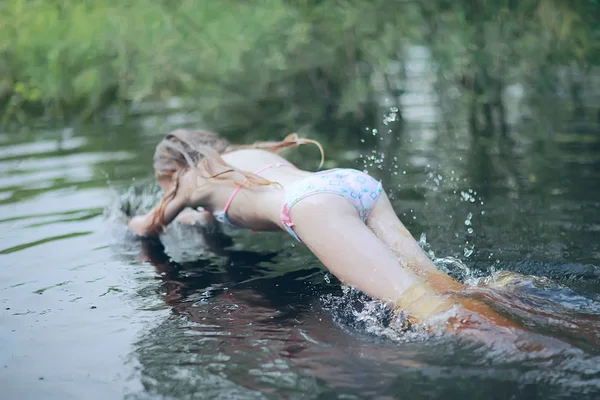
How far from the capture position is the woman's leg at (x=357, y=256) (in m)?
3.88

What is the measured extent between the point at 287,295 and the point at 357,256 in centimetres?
82

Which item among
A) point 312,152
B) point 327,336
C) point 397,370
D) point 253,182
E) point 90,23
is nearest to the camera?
point 397,370

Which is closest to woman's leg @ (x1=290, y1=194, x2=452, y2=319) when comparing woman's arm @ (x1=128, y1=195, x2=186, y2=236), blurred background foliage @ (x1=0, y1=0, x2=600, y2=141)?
woman's arm @ (x1=128, y1=195, x2=186, y2=236)

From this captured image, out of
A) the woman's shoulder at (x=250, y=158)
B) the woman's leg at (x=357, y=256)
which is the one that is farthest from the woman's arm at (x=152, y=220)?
the woman's leg at (x=357, y=256)

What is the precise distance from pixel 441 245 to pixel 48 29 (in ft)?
26.4

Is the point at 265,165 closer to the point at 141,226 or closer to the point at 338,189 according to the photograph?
the point at 338,189

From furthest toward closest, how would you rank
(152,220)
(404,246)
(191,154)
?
(152,220) → (191,154) → (404,246)

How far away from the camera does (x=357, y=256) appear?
4039 millimetres

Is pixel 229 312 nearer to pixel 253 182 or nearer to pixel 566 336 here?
pixel 253 182

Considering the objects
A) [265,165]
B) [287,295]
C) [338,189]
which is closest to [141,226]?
[265,165]

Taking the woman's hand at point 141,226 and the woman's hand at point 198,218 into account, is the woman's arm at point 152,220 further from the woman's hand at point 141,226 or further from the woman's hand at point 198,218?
the woman's hand at point 198,218

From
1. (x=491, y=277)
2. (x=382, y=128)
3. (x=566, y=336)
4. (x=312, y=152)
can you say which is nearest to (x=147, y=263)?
(x=491, y=277)

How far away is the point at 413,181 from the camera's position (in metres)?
7.18

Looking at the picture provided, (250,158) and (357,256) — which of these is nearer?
(357,256)
